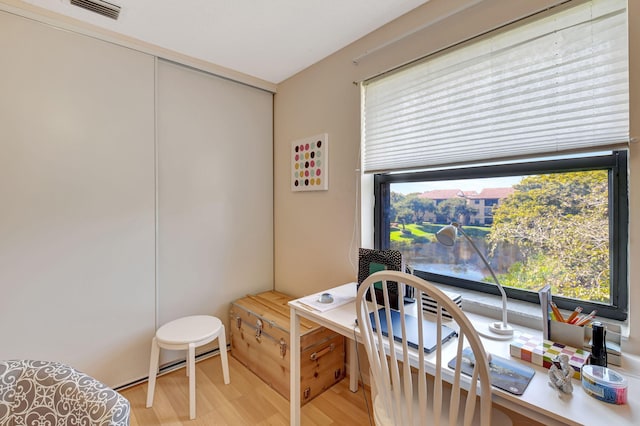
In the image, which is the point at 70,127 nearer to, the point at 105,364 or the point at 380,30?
the point at 105,364

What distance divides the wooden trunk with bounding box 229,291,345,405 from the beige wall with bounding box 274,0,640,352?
359 mm

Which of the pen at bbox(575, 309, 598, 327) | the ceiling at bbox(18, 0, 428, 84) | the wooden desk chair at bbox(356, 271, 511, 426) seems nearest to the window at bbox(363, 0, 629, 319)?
the pen at bbox(575, 309, 598, 327)

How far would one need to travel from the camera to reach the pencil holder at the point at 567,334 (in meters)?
1.04

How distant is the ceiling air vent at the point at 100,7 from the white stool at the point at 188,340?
184 centimetres

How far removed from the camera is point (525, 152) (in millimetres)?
1261

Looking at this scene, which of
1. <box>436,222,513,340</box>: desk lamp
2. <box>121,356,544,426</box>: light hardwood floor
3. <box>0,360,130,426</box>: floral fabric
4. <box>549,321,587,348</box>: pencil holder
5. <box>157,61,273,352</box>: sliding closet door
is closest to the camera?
<box>0,360,130,426</box>: floral fabric

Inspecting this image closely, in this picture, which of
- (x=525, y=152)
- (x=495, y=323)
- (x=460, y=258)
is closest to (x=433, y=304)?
(x=495, y=323)

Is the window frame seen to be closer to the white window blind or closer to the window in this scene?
the window

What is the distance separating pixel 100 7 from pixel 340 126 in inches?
58.2

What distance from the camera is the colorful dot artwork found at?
2.09 metres

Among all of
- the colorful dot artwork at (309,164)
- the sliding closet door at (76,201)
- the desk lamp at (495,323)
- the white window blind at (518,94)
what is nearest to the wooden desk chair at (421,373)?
the desk lamp at (495,323)

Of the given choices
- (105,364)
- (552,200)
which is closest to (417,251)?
(552,200)

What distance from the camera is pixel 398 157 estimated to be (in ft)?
5.66

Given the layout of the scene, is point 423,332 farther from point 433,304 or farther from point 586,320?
point 586,320
